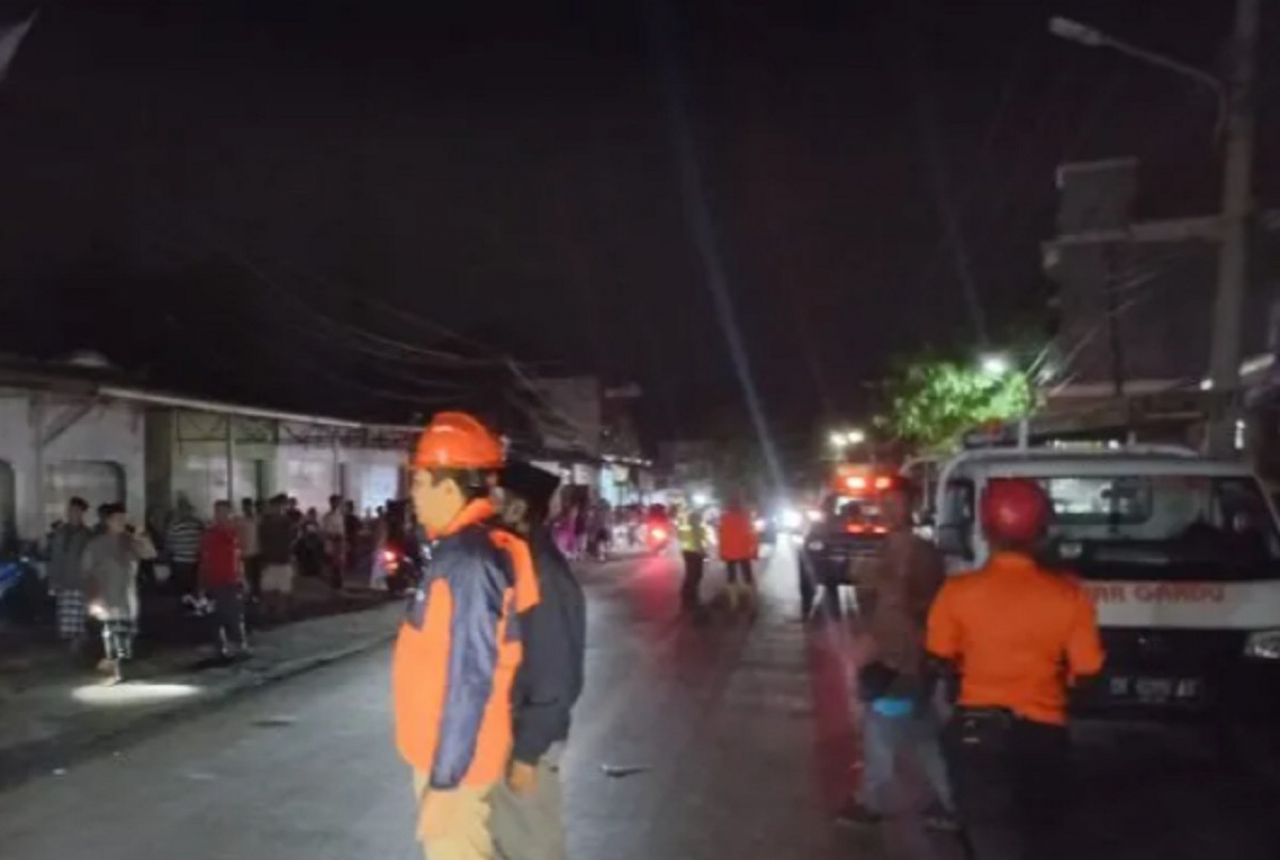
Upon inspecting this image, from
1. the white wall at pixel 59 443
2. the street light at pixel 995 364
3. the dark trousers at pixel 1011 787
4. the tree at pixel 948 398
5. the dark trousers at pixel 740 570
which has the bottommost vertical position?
the dark trousers at pixel 1011 787

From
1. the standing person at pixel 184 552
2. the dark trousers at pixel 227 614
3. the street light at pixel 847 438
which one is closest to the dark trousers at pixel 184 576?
the standing person at pixel 184 552

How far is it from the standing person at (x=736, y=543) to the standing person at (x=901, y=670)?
1566cm

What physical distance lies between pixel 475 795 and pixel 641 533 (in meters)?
50.6

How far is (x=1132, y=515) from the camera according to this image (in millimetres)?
11898

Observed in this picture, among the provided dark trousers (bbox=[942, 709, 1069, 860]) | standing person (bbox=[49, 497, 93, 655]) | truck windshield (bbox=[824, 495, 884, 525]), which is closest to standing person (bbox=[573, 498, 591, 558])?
truck windshield (bbox=[824, 495, 884, 525])

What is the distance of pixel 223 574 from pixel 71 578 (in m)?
1.59

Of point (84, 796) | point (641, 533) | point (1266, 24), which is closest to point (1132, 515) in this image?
point (84, 796)

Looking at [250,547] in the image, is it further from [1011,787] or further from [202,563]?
[1011,787]

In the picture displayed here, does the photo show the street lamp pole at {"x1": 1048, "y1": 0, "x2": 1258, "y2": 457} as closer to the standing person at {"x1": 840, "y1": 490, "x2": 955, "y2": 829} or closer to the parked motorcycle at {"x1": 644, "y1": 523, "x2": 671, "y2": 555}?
the standing person at {"x1": 840, "y1": 490, "x2": 955, "y2": 829}

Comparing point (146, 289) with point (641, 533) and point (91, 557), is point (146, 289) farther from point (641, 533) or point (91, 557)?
point (91, 557)

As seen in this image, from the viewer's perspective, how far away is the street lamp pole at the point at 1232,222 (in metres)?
15.7

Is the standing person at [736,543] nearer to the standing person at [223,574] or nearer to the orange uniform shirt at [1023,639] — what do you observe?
the standing person at [223,574]

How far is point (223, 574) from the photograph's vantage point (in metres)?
17.4

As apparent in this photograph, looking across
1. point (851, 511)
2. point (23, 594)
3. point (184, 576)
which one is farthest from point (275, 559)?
point (851, 511)
